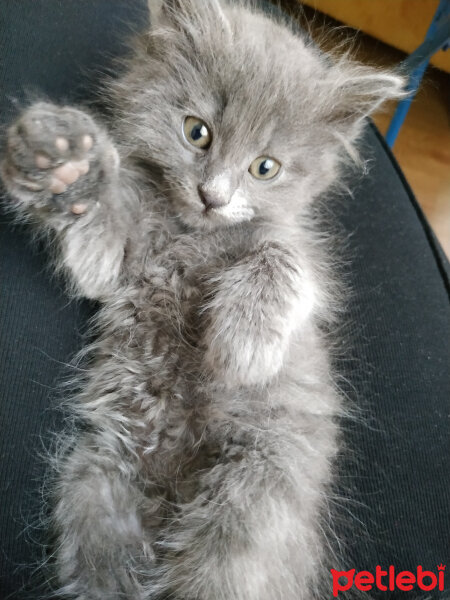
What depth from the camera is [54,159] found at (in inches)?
45.1

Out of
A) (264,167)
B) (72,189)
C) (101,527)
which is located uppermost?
(264,167)

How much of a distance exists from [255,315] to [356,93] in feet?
2.03

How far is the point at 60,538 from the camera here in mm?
1237

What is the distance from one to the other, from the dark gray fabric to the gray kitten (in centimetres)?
9

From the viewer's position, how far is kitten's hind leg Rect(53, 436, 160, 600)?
1216 mm

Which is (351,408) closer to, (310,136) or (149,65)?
(310,136)

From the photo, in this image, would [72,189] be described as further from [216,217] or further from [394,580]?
[394,580]

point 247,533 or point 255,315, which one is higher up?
point 255,315

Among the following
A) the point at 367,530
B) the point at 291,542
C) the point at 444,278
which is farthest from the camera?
the point at 444,278

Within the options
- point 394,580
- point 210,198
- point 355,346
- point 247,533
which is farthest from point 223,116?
point 394,580

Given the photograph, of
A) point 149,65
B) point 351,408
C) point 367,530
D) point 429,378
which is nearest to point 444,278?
point 429,378

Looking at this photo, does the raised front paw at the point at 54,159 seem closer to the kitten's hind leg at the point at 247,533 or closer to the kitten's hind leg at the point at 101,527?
the kitten's hind leg at the point at 101,527

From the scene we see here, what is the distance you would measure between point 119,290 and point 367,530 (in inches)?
33.7

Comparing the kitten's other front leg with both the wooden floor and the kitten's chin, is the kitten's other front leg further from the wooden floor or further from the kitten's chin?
the wooden floor
